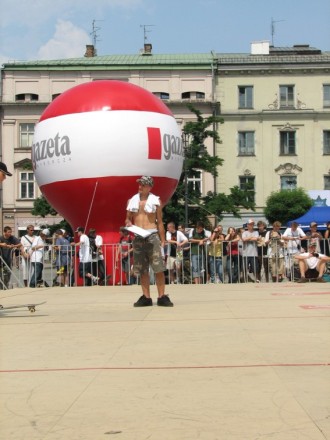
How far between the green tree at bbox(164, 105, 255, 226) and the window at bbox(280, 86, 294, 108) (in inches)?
560

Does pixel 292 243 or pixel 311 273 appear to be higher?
pixel 292 243

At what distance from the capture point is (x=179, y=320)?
314 inches

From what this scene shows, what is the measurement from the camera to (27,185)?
57.2 meters

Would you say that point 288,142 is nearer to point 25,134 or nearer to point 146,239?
point 25,134

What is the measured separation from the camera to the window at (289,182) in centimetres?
5781

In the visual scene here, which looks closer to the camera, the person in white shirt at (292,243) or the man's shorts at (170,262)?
the person in white shirt at (292,243)

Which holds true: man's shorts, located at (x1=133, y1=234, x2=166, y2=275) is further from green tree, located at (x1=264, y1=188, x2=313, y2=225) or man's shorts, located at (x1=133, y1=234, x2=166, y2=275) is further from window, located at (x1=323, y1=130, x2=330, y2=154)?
window, located at (x1=323, y1=130, x2=330, y2=154)

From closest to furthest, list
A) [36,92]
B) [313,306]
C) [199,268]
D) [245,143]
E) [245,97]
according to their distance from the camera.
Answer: [313,306] → [199,268] → [36,92] → [245,143] → [245,97]

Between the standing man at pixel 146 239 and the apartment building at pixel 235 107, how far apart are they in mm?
47139

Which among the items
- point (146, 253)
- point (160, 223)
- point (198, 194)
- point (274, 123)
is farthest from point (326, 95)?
point (146, 253)

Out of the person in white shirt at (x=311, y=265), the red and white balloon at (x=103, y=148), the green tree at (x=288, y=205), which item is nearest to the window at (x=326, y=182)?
the green tree at (x=288, y=205)

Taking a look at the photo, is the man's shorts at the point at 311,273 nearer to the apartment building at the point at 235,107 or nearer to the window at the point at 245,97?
the apartment building at the point at 235,107

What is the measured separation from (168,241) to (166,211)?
26.7 m

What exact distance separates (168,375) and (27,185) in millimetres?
53644
